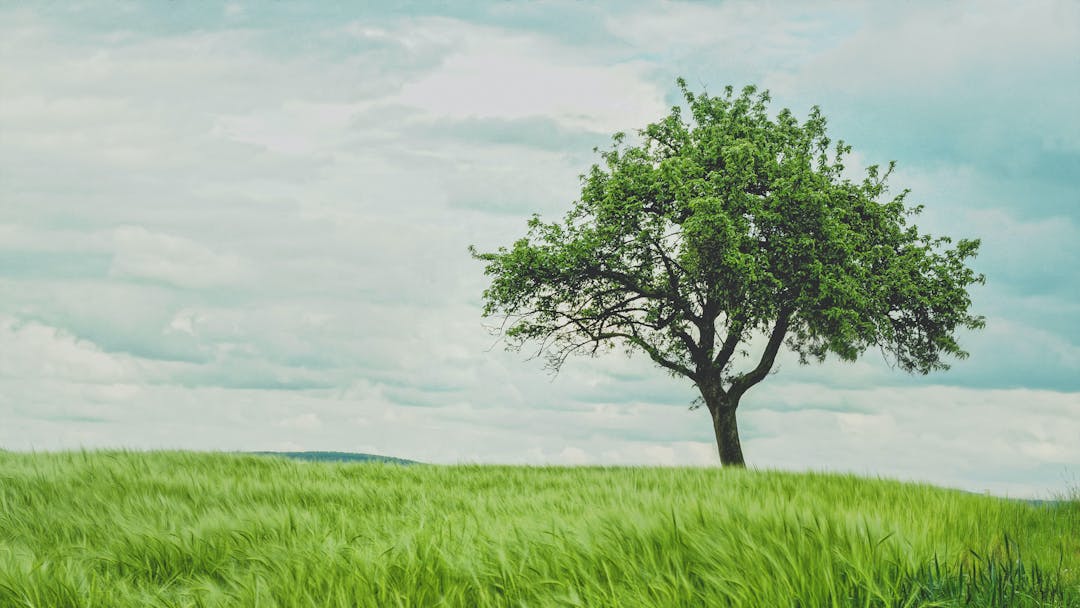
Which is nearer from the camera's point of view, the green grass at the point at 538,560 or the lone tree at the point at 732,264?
the green grass at the point at 538,560

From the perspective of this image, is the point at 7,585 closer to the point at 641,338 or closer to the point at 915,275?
the point at 641,338

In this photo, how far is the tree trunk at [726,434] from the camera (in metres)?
24.3

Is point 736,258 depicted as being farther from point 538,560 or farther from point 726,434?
point 538,560

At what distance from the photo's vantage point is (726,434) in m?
24.3

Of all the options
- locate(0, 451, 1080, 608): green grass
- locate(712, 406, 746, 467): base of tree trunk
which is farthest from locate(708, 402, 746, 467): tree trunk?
locate(0, 451, 1080, 608): green grass

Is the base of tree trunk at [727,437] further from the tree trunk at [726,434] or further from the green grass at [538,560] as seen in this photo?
the green grass at [538,560]

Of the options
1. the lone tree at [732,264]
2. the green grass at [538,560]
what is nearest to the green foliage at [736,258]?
the lone tree at [732,264]

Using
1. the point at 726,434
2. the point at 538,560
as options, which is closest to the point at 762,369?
the point at 726,434

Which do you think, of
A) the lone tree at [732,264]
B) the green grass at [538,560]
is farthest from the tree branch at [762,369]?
the green grass at [538,560]

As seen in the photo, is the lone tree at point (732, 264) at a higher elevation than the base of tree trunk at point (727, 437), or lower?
higher

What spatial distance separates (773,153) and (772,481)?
42.4 ft

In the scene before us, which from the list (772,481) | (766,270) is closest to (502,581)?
(772,481)

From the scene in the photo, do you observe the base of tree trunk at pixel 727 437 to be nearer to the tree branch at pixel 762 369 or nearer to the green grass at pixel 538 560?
the tree branch at pixel 762 369

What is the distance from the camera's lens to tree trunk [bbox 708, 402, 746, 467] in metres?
24.3
